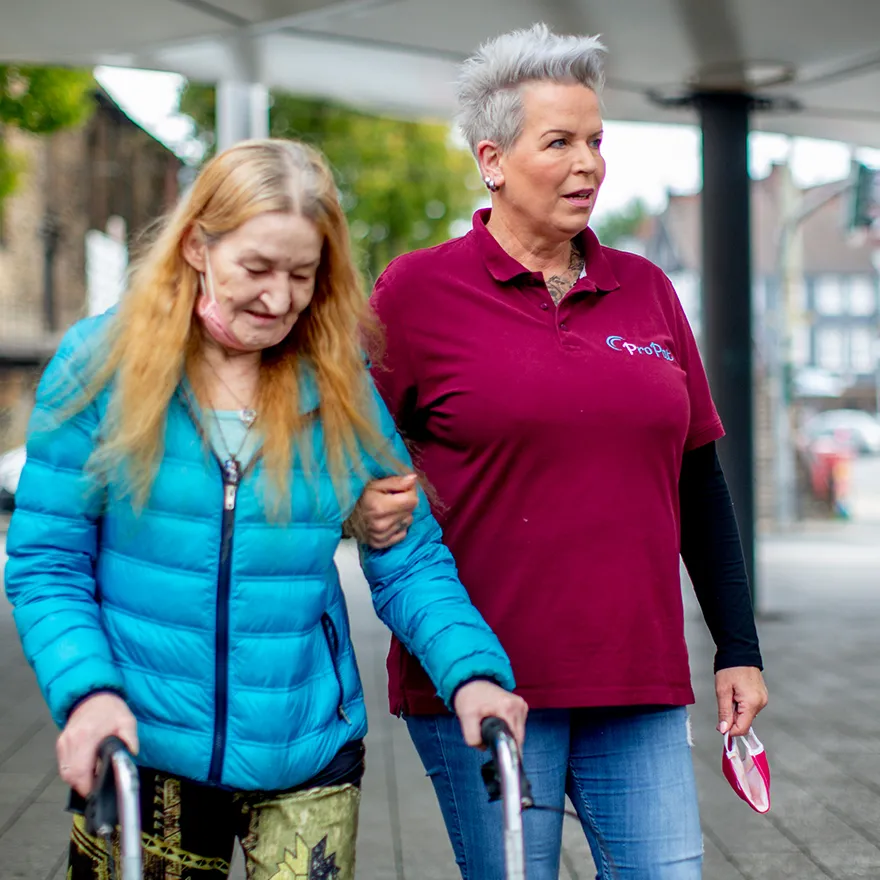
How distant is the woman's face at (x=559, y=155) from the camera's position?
8.84 feet

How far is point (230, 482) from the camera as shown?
7.55 ft

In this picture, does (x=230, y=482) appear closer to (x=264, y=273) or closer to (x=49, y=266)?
(x=264, y=273)

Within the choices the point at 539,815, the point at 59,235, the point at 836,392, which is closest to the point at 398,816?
the point at 539,815

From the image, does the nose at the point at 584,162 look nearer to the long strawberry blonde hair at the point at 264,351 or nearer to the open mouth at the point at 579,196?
the open mouth at the point at 579,196

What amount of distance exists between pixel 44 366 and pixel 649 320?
3.59ft

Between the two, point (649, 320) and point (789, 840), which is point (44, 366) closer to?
point (649, 320)

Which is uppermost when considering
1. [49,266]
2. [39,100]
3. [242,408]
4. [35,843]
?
[39,100]

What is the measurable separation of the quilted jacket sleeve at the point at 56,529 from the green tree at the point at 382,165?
2677 centimetres

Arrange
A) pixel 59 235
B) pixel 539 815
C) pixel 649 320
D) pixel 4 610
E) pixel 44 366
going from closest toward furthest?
pixel 44 366 → pixel 539 815 → pixel 649 320 → pixel 4 610 → pixel 59 235

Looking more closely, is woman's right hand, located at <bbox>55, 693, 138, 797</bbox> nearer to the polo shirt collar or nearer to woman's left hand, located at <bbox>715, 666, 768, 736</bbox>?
the polo shirt collar

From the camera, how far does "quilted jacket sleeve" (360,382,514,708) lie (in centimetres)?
234

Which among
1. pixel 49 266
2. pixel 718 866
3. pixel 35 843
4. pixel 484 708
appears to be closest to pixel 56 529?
pixel 484 708

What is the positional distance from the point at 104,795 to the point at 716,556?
1.34 metres

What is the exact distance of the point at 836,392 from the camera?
7531 centimetres
